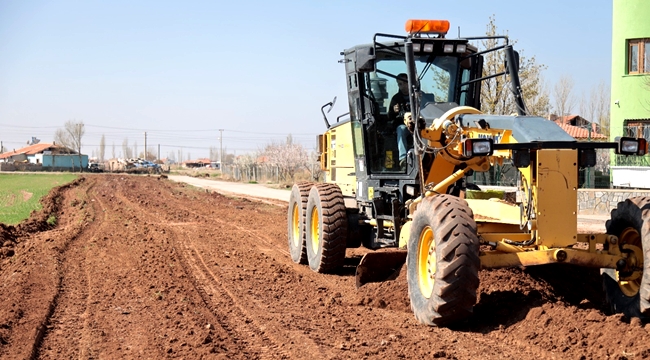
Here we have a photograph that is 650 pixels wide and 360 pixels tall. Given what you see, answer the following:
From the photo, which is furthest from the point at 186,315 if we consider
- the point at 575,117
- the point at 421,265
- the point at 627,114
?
the point at 575,117

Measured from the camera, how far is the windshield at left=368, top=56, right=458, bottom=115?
9969mm

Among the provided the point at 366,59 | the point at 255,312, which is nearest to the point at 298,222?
the point at 366,59

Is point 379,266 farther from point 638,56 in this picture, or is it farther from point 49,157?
point 49,157

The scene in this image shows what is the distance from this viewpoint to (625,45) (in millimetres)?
29000

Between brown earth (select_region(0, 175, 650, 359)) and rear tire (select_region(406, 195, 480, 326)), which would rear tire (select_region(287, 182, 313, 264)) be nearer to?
brown earth (select_region(0, 175, 650, 359))

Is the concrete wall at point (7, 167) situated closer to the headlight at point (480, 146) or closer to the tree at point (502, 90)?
the tree at point (502, 90)

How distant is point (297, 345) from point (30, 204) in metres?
23.4

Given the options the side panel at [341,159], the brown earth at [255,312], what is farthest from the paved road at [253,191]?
the brown earth at [255,312]

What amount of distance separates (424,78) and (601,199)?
A: 1231 cm

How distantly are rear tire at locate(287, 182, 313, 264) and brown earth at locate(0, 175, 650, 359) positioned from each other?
1.00 feet

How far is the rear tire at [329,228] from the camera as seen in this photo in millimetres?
10844

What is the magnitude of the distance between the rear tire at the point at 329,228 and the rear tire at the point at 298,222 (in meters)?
0.75

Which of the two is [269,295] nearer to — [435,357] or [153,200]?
[435,357]

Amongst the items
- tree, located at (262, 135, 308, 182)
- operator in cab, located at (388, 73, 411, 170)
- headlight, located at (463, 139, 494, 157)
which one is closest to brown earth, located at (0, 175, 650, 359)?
headlight, located at (463, 139, 494, 157)
